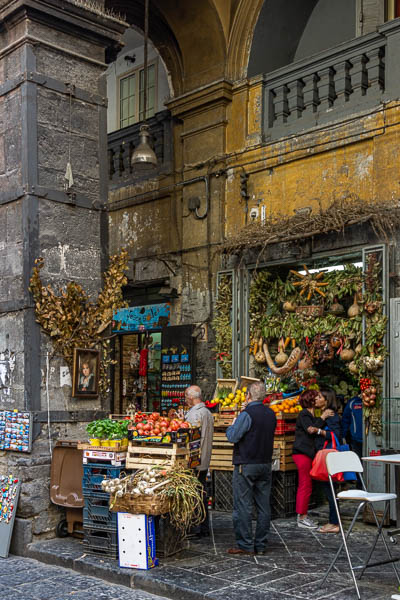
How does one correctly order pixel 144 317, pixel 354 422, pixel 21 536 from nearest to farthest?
pixel 21 536
pixel 354 422
pixel 144 317

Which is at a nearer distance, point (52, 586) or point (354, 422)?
point (52, 586)

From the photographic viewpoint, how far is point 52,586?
22.0ft

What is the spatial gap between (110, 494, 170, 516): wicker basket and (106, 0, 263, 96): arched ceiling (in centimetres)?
785

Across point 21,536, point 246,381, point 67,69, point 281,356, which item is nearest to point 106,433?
point 21,536

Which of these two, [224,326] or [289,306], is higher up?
[289,306]

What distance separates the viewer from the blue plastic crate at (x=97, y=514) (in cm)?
743

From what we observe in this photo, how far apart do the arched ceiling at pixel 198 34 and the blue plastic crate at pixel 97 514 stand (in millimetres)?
7673

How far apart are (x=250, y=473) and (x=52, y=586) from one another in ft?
7.09

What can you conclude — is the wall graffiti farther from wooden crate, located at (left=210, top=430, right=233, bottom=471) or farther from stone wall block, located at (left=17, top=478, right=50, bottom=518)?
wooden crate, located at (left=210, top=430, right=233, bottom=471)

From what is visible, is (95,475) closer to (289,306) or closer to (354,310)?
(354,310)

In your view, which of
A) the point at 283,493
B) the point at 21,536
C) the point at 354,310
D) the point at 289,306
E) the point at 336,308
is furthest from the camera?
the point at 289,306

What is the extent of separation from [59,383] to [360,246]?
4.36 metres

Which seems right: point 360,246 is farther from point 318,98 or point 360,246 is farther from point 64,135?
point 64,135

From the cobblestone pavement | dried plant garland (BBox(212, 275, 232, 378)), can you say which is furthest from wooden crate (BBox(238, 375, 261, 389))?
the cobblestone pavement
